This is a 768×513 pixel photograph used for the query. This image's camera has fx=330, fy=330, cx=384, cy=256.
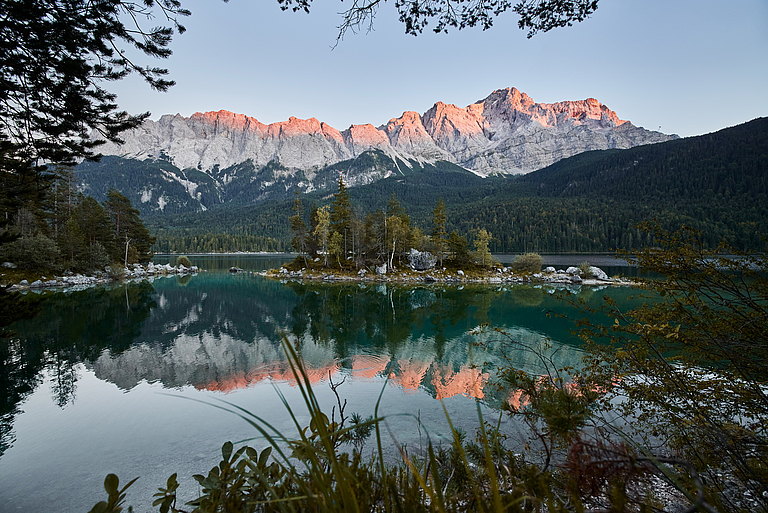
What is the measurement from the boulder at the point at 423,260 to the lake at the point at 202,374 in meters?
20.2

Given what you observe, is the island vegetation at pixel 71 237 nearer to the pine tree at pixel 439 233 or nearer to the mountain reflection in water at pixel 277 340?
the mountain reflection in water at pixel 277 340

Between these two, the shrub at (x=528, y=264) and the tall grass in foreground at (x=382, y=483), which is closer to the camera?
the tall grass in foreground at (x=382, y=483)

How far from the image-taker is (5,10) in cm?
308

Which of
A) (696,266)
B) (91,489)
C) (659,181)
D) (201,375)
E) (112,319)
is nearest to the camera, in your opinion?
(696,266)

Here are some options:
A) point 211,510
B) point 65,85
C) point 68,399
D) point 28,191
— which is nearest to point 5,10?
point 65,85

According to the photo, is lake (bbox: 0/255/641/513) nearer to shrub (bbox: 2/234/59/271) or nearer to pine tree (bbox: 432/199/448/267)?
shrub (bbox: 2/234/59/271)

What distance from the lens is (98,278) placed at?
40.0 metres

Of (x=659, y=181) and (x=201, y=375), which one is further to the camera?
(x=659, y=181)

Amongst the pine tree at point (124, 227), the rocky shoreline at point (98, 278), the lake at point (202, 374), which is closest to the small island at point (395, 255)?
the lake at point (202, 374)

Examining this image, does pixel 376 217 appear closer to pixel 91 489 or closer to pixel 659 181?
pixel 91 489

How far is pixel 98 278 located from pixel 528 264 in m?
55.7

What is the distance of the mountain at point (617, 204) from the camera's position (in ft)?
352

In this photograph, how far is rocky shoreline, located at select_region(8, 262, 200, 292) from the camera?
30.9 m

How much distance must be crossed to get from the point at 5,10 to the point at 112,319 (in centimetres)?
2340
